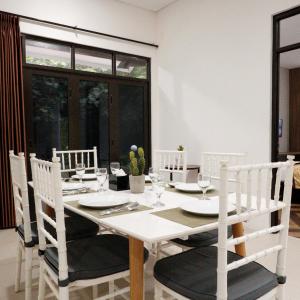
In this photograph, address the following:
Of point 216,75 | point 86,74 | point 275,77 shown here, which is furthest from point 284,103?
point 86,74

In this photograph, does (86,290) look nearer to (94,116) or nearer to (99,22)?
(94,116)

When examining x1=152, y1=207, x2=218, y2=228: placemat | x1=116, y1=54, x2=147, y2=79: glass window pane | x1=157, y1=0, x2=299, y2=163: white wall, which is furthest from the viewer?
x1=116, y1=54, x2=147, y2=79: glass window pane

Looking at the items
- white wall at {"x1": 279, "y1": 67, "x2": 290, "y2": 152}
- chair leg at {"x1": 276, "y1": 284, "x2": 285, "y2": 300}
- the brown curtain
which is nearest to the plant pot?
chair leg at {"x1": 276, "y1": 284, "x2": 285, "y2": 300}

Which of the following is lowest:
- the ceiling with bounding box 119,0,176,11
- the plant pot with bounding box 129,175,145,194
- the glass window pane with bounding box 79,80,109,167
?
the plant pot with bounding box 129,175,145,194

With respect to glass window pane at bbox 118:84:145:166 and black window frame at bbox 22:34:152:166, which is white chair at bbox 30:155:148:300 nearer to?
black window frame at bbox 22:34:152:166

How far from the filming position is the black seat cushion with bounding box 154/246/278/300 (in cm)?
125

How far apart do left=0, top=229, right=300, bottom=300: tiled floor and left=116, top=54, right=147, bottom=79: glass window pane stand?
271cm

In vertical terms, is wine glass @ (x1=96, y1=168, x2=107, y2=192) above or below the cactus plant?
below

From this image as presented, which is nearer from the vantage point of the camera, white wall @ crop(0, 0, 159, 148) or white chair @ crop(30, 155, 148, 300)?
white chair @ crop(30, 155, 148, 300)

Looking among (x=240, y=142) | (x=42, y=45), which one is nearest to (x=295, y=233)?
(x=240, y=142)

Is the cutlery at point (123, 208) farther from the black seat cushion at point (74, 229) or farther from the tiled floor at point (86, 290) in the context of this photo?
the tiled floor at point (86, 290)

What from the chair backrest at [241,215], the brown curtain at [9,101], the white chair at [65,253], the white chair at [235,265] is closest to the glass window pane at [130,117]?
the brown curtain at [9,101]

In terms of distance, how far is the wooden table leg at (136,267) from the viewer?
1.38 m

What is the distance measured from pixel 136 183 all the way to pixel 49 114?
245 cm
